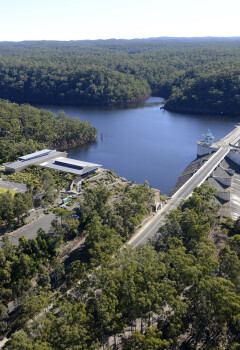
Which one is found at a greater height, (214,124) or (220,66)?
(220,66)

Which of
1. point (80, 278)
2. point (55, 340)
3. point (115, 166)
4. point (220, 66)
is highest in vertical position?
point (220, 66)

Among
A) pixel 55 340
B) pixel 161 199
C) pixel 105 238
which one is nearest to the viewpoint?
pixel 55 340

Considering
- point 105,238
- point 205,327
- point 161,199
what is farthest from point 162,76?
point 205,327

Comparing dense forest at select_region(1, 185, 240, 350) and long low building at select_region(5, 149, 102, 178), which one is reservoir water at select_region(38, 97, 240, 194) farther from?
dense forest at select_region(1, 185, 240, 350)

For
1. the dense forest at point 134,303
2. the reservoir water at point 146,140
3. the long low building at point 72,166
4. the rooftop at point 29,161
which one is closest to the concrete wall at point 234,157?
the reservoir water at point 146,140

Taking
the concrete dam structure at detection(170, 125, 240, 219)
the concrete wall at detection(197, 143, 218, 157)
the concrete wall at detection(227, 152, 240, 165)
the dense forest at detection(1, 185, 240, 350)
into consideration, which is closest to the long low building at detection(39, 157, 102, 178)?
the concrete dam structure at detection(170, 125, 240, 219)

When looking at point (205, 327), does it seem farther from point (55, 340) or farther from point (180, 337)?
point (55, 340)
